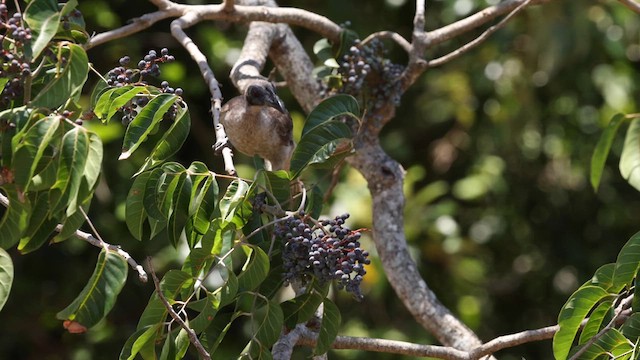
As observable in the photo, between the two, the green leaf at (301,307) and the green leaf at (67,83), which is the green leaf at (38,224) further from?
the green leaf at (301,307)

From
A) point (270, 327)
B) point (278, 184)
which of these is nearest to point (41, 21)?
point (278, 184)

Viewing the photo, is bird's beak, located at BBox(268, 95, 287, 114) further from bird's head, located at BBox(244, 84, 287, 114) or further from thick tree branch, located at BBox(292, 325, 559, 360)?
thick tree branch, located at BBox(292, 325, 559, 360)

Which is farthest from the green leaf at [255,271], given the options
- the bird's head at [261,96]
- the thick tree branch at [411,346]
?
the bird's head at [261,96]

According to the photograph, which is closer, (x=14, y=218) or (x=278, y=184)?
(x=14, y=218)

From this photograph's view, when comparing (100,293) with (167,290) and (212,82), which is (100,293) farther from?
(212,82)

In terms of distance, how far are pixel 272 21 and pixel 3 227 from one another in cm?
130

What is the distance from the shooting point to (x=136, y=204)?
1.69 m

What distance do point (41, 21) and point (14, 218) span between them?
313 mm

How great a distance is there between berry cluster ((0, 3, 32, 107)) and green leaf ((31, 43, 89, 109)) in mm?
65

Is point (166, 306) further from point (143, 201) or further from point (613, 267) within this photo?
point (613, 267)

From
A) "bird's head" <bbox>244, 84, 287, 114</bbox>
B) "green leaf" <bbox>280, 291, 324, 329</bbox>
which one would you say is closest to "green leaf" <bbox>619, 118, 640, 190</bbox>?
"green leaf" <bbox>280, 291, 324, 329</bbox>

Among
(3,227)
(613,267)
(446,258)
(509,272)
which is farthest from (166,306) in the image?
(509,272)

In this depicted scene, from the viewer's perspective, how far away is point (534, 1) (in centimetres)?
267

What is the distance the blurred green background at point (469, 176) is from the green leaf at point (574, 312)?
2.41m
